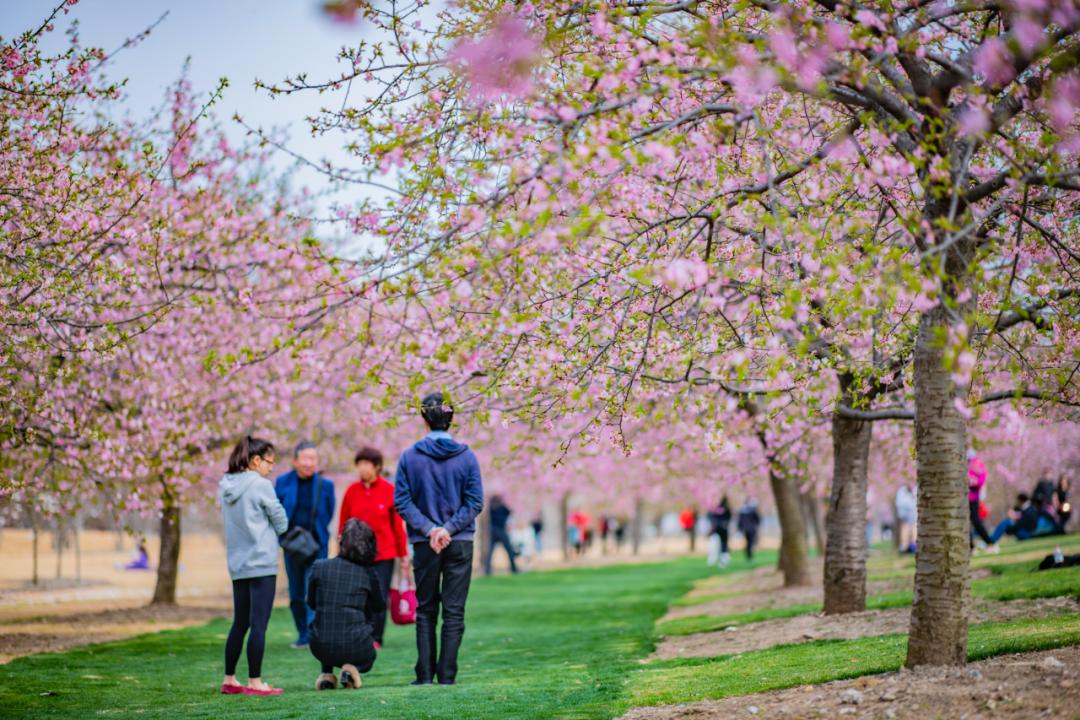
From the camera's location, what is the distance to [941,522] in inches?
250

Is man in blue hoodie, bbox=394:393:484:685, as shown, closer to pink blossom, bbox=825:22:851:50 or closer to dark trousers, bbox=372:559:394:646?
dark trousers, bbox=372:559:394:646

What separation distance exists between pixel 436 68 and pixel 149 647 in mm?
8675

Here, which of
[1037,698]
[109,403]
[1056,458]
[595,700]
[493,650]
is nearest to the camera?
[1037,698]

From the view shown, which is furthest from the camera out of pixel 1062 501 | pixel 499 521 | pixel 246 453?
pixel 499 521

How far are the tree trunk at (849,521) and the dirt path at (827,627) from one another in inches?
10.0

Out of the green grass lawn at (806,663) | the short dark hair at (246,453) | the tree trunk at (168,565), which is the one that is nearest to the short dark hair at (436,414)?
the short dark hair at (246,453)

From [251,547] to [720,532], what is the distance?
24568 millimetres

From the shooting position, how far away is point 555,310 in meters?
7.50

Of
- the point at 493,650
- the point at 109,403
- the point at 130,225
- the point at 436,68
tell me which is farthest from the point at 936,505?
the point at 109,403

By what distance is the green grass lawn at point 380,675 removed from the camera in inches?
289

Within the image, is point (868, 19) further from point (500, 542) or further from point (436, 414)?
point (500, 542)

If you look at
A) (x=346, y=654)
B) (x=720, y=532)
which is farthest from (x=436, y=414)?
(x=720, y=532)

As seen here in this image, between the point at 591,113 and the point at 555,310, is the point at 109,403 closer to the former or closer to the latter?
the point at 555,310

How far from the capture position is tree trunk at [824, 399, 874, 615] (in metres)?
11.4
